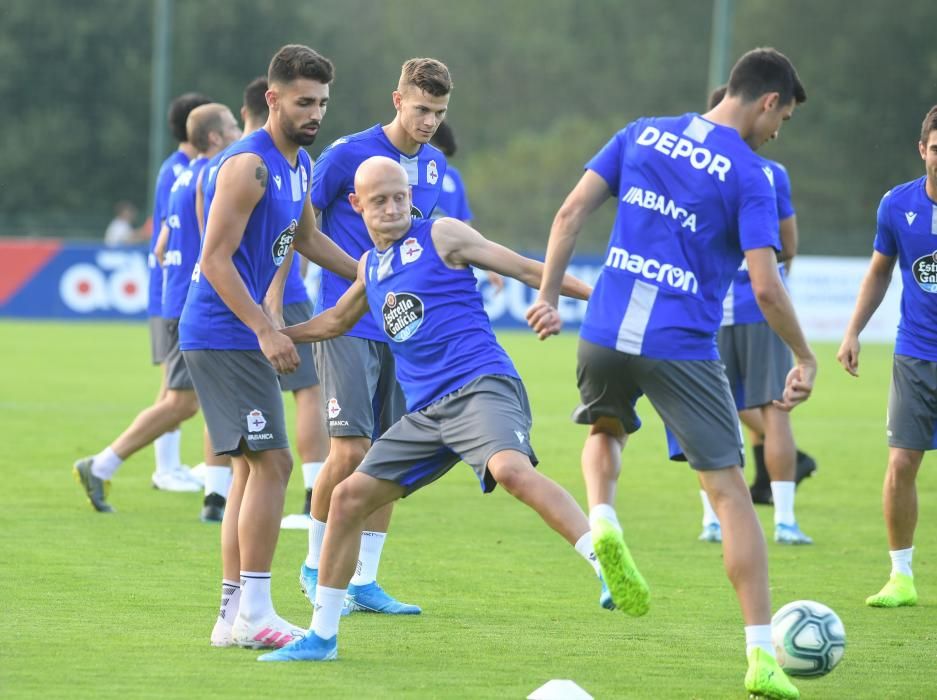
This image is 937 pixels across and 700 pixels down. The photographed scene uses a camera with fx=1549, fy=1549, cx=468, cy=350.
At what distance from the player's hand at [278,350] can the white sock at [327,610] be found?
867 millimetres

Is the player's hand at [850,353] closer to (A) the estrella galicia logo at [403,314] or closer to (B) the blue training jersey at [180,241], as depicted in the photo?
(A) the estrella galicia logo at [403,314]

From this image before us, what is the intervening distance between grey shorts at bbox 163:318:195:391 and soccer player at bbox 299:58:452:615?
2758 millimetres

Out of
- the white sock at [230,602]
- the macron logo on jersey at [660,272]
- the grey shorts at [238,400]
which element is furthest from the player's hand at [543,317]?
the white sock at [230,602]

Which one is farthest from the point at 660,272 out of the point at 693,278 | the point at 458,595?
the point at 458,595

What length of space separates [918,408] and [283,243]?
329 cm

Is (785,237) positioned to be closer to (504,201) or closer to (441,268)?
(441,268)

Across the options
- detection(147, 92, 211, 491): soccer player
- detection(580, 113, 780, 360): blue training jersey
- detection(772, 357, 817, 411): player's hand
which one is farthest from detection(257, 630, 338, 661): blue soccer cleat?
detection(147, 92, 211, 491): soccer player

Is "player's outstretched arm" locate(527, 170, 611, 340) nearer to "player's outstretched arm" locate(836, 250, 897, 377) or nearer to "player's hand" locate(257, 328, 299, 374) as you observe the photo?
"player's hand" locate(257, 328, 299, 374)

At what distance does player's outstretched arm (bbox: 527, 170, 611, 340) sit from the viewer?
5.71 m

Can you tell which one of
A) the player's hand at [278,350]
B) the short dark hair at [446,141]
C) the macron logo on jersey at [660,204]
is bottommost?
the player's hand at [278,350]

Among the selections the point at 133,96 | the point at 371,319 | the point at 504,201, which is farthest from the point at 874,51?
the point at 371,319

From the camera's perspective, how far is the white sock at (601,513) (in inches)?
227

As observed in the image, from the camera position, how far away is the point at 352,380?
7.18 metres

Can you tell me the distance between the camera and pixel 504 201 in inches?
2035
